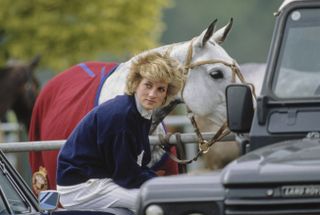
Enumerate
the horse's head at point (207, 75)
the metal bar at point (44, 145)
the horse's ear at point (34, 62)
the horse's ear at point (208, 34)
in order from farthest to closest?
the horse's ear at point (34, 62) → the horse's head at point (207, 75) → the horse's ear at point (208, 34) → the metal bar at point (44, 145)

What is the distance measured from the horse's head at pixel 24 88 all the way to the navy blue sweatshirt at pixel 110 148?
55.0ft

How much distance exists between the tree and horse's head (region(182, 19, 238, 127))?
633 inches

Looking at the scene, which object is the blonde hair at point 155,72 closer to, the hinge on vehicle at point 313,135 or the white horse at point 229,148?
the hinge on vehicle at point 313,135

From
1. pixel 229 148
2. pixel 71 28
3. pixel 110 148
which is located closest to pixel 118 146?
pixel 110 148

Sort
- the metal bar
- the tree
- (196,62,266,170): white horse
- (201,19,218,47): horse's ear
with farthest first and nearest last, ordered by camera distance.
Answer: the tree < (196,62,266,170): white horse < (201,19,218,47): horse's ear < the metal bar

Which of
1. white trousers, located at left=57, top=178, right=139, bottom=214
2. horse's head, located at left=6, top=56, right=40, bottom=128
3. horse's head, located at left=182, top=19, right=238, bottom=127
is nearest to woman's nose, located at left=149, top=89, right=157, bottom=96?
white trousers, located at left=57, top=178, right=139, bottom=214

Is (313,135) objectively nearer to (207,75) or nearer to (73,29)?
(207,75)

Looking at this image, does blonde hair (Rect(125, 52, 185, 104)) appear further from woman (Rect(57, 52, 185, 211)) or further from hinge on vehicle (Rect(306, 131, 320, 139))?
hinge on vehicle (Rect(306, 131, 320, 139))

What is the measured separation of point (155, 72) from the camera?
10.5 meters

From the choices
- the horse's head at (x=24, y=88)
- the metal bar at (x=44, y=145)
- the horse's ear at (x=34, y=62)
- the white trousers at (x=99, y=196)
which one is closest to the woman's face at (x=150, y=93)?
the white trousers at (x=99, y=196)

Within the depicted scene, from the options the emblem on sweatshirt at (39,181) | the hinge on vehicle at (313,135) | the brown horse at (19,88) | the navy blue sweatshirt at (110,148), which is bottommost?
the brown horse at (19,88)

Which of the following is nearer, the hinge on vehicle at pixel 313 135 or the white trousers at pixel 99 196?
the hinge on vehicle at pixel 313 135

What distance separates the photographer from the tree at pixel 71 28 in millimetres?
29844

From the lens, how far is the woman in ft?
34.4
